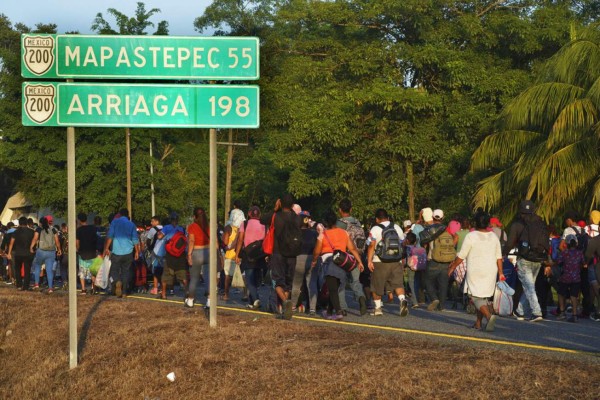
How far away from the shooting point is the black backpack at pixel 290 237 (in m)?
16.2

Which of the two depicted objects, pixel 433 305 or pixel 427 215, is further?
pixel 427 215

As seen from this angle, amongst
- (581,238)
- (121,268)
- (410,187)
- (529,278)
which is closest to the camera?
(529,278)

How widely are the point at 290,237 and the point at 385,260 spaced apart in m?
1.80

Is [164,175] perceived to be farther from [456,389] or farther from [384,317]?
[456,389]

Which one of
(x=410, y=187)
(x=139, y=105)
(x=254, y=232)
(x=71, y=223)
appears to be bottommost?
(x=254, y=232)

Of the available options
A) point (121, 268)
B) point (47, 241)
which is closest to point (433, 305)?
point (121, 268)

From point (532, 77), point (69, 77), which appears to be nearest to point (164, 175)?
point (532, 77)

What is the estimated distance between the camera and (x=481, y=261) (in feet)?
47.7

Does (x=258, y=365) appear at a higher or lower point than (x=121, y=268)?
lower

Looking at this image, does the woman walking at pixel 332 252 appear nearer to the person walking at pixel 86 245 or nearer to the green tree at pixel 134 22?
the person walking at pixel 86 245

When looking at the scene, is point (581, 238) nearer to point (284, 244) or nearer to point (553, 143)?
point (284, 244)

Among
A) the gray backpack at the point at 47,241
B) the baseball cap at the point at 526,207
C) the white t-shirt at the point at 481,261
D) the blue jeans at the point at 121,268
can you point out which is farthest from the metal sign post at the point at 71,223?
the gray backpack at the point at 47,241

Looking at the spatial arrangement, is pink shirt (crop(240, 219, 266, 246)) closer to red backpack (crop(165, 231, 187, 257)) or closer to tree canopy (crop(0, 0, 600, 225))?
red backpack (crop(165, 231, 187, 257))

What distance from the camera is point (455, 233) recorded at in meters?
19.5
